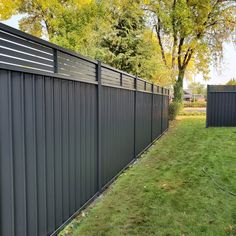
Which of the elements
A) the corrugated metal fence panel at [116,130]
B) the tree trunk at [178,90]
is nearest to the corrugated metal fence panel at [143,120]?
the corrugated metal fence panel at [116,130]

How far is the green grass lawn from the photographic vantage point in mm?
2893

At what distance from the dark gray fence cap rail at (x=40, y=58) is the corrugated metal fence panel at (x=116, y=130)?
29.2 inches

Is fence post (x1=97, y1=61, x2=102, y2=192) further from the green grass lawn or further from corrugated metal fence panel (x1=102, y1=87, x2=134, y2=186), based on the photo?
the green grass lawn

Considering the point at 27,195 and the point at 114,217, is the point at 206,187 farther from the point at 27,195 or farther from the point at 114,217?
the point at 27,195

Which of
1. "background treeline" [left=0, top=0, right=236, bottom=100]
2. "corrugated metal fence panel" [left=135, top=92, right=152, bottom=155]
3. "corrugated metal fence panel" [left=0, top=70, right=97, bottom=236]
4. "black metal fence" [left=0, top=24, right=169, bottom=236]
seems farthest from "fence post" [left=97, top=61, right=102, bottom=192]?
"background treeline" [left=0, top=0, right=236, bottom=100]

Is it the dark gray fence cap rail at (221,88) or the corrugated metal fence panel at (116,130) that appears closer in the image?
the corrugated metal fence panel at (116,130)

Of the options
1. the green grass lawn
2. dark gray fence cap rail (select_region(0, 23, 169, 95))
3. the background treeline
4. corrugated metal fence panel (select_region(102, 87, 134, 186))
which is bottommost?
the green grass lawn

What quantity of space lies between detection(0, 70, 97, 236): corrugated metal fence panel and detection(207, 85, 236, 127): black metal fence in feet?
32.8

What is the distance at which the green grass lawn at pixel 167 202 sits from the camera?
114 inches

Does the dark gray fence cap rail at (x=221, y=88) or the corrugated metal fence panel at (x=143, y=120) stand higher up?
the dark gray fence cap rail at (x=221, y=88)

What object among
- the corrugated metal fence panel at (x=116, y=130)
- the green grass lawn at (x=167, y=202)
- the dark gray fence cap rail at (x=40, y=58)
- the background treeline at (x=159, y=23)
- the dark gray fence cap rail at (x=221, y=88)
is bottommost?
the green grass lawn at (x=167, y=202)

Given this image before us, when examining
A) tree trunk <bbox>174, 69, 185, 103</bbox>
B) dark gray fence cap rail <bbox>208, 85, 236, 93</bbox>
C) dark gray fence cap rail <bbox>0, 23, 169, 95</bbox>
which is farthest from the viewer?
tree trunk <bbox>174, 69, 185, 103</bbox>

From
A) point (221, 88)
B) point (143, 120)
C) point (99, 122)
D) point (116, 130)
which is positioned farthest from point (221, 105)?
point (99, 122)

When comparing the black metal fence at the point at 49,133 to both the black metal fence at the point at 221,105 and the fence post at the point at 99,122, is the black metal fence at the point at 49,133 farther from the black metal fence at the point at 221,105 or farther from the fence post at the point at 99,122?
the black metal fence at the point at 221,105
